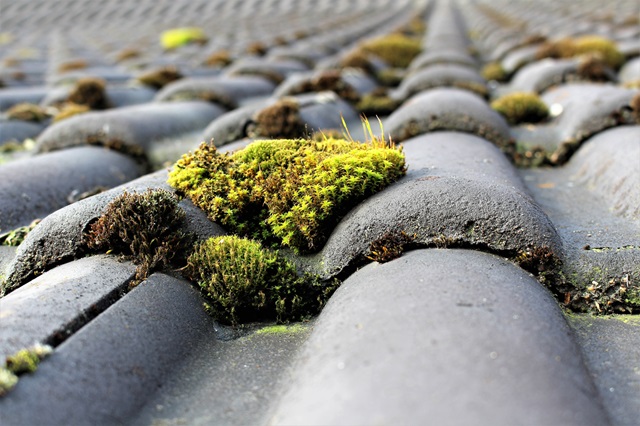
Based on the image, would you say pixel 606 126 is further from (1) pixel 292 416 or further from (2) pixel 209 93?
(2) pixel 209 93

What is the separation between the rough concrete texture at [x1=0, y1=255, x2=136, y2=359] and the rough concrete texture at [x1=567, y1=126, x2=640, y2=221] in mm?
3210

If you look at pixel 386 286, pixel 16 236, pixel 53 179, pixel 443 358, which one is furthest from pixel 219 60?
pixel 443 358

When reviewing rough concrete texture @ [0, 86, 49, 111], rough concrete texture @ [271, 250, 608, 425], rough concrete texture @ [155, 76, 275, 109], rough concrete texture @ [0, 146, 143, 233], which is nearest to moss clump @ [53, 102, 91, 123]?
rough concrete texture @ [155, 76, 275, 109]

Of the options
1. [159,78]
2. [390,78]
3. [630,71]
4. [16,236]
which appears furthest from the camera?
[390,78]

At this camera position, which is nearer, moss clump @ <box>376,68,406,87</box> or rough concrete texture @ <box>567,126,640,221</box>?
rough concrete texture @ <box>567,126,640,221</box>

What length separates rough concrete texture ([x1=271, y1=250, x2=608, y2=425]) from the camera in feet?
6.29

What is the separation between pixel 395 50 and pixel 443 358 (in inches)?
391

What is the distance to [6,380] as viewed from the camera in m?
2.18

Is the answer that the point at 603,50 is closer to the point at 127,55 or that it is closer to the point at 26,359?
the point at 26,359

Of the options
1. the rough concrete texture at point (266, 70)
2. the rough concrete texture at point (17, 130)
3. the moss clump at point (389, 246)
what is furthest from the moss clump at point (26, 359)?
the rough concrete texture at point (266, 70)

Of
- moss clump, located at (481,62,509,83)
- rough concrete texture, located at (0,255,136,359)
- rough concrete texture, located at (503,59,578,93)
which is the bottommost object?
moss clump, located at (481,62,509,83)

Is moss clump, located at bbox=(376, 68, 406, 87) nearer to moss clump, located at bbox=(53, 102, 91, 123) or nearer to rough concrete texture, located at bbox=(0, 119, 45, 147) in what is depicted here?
moss clump, located at bbox=(53, 102, 91, 123)

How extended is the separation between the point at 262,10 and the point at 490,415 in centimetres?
1991

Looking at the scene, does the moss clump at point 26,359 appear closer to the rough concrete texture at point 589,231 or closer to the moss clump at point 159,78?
the rough concrete texture at point 589,231
